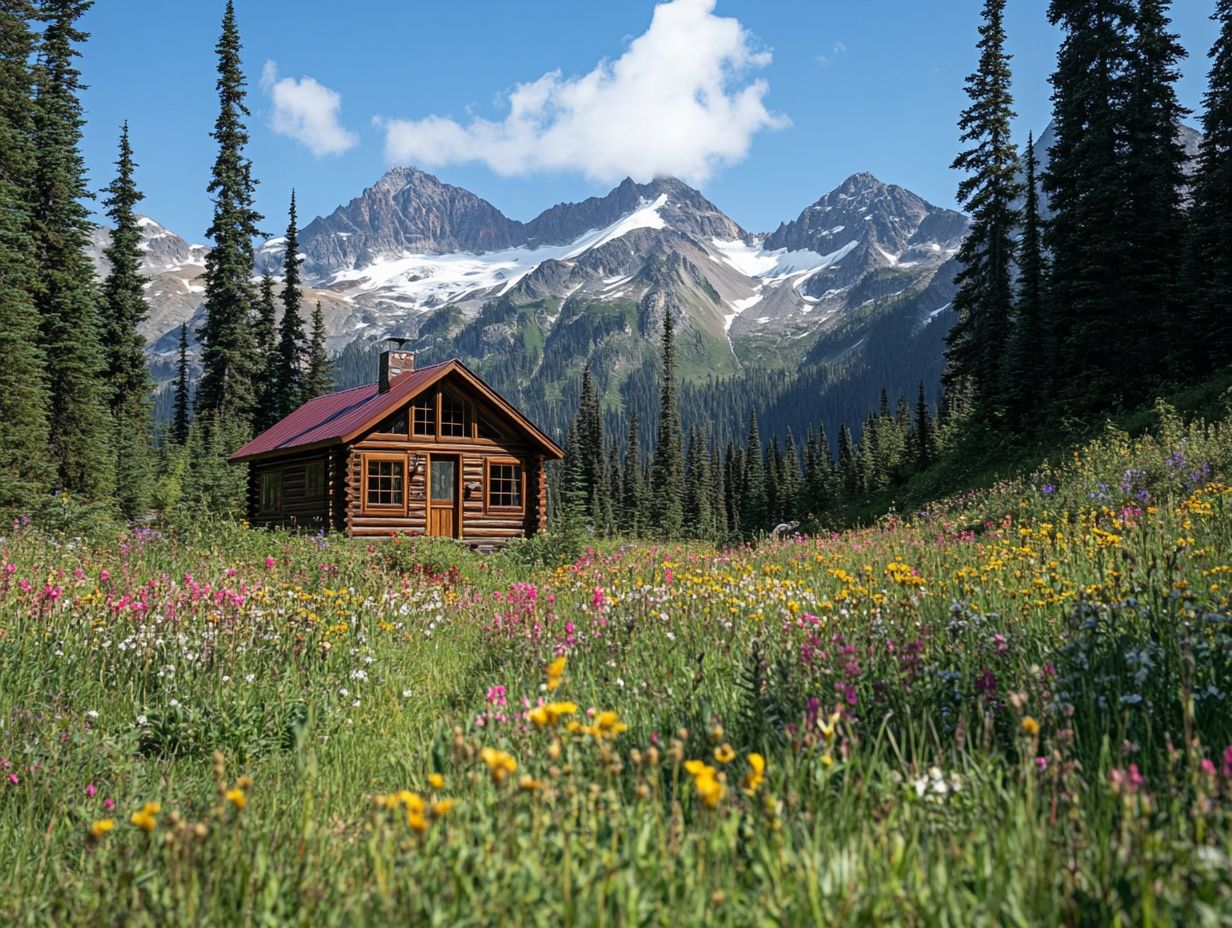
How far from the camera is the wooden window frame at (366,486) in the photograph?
2545 cm

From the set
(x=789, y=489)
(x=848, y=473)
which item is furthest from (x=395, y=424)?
(x=789, y=489)

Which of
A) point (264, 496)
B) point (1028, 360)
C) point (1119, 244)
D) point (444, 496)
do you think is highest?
point (1119, 244)

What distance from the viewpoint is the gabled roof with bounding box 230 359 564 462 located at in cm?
2512

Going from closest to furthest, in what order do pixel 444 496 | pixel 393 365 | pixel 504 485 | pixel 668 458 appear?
pixel 444 496 → pixel 504 485 → pixel 393 365 → pixel 668 458

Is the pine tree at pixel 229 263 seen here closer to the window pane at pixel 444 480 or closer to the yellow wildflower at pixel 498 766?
the window pane at pixel 444 480

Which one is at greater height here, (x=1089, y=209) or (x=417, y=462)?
(x=1089, y=209)

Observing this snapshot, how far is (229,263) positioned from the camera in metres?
42.8

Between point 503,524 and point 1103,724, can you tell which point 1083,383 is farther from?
point 1103,724

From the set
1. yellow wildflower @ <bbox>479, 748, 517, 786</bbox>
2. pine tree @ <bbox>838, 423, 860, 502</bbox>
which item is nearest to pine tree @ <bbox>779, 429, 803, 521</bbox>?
pine tree @ <bbox>838, 423, 860, 502</bbox>

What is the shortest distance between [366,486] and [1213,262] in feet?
85.5

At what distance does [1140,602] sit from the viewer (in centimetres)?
448

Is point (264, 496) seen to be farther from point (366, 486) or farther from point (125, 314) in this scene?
point (125, 314)

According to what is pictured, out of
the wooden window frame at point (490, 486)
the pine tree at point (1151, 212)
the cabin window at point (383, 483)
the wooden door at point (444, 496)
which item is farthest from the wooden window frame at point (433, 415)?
the pine tree at point (1151, 212)

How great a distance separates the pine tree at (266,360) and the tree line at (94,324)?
106 mm
